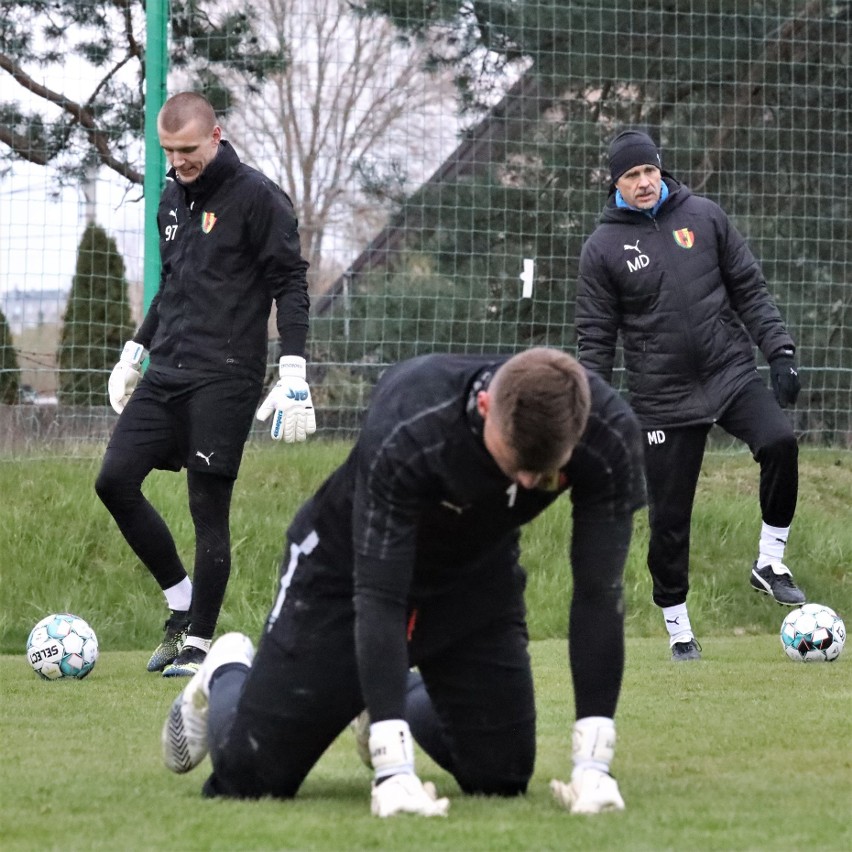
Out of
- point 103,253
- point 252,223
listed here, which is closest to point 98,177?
point 103,253

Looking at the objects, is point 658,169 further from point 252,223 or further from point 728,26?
point 728,26

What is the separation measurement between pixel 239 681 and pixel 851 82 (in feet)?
29.0

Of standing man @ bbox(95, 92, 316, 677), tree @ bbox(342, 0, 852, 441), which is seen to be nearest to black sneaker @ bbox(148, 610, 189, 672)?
standing man @ bbox(95, 92, 316, 677)

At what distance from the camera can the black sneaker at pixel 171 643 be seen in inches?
284

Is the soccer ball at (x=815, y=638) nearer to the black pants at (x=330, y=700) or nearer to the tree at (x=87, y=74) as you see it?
the black pants at (x=330, y=700)

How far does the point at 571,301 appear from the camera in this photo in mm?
11797

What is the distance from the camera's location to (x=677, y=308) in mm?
7480

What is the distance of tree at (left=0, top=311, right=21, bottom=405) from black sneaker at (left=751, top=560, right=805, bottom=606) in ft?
17.3

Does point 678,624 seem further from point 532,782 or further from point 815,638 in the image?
point 532,782

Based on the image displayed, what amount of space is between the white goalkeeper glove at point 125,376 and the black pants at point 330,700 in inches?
138

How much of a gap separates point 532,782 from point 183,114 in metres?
3.61

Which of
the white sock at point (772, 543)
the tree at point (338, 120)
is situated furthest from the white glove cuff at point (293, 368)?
the tree at point (338, 120)

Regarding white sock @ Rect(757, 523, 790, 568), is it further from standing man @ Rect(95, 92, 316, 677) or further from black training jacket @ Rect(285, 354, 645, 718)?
black training jacket @ Rect(285, 354, 645, 718)

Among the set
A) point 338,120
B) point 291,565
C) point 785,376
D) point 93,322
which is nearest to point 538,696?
point 785,376
